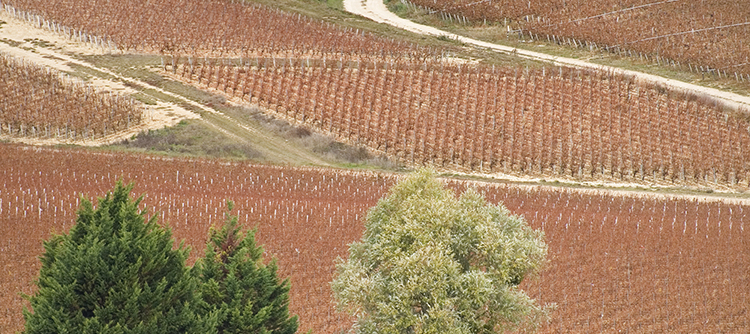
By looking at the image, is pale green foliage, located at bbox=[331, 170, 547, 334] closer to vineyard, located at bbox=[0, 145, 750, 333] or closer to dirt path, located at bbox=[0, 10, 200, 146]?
vineyard, located at bbox=[0, 145, 750, 333]

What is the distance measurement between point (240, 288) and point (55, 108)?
28.2 m

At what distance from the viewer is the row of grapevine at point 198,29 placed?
51750 mm

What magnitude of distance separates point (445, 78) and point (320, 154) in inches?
367

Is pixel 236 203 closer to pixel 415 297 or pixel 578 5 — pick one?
pixel 415 297

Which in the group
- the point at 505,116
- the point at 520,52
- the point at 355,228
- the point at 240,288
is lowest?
the point at 355,228

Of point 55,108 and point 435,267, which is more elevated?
point 435,267

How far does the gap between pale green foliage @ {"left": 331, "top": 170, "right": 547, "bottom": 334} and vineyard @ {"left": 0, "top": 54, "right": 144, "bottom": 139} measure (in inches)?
982

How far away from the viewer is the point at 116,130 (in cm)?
4203

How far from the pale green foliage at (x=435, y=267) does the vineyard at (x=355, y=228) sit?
3.93 meters

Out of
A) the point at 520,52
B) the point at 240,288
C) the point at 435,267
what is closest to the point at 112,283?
the point at 240,288

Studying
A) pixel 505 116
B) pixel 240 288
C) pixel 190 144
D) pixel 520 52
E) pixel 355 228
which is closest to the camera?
pixel 240 288

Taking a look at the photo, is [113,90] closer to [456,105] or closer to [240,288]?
[456,105]

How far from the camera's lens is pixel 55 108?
141 ft

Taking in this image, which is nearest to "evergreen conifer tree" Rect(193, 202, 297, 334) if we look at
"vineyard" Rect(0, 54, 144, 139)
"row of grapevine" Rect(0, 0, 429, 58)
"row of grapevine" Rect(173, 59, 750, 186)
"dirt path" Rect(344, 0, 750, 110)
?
"row of grapevine" Rect(173, 59, 750, 186)
